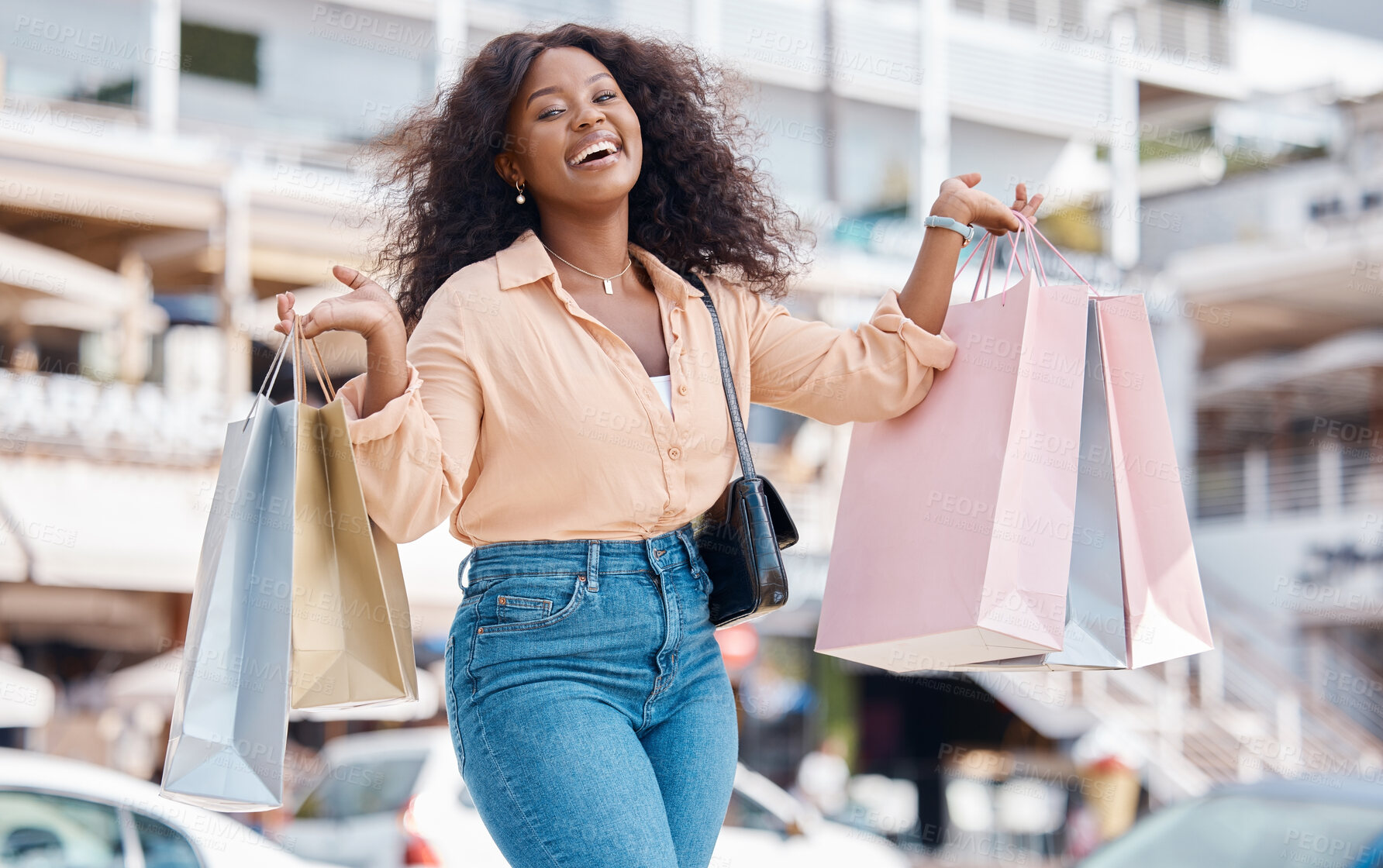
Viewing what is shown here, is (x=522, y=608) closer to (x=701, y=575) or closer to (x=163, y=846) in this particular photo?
(x=701, y=575)

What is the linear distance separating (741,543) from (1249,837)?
314cm

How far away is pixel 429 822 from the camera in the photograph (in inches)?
284

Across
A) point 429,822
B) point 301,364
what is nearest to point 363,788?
point 429,822

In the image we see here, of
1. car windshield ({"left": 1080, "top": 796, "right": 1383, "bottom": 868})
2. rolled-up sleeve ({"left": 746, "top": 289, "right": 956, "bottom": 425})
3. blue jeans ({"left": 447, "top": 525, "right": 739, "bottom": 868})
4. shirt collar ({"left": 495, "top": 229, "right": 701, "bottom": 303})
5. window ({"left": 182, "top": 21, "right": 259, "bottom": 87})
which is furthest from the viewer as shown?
window ({"left": 182, "top": 21, "right": 259, "bottom": 87})

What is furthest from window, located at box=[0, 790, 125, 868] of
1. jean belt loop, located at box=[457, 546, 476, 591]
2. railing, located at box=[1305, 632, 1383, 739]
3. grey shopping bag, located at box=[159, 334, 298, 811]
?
railing, located at box=[1305, 632, 1383, 739]

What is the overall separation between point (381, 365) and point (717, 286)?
0.77 metres

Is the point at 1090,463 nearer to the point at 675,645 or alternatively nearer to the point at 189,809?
the point at 675,645

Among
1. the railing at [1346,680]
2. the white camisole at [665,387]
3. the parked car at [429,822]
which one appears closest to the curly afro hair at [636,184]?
the white camisole at [665,387]

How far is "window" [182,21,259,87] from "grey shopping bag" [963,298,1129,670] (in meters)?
15.2

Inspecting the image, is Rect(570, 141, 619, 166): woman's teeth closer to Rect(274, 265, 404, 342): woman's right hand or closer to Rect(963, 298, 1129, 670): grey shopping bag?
Rect(274, 265, 404, 342): woman's right hand

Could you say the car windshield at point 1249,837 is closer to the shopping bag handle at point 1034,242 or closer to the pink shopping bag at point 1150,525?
the pink shopping bag at point 1150,525

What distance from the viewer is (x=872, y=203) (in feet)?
66.2

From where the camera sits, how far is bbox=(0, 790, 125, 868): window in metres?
4.52

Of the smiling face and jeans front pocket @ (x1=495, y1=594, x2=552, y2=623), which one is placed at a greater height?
the smiling face
